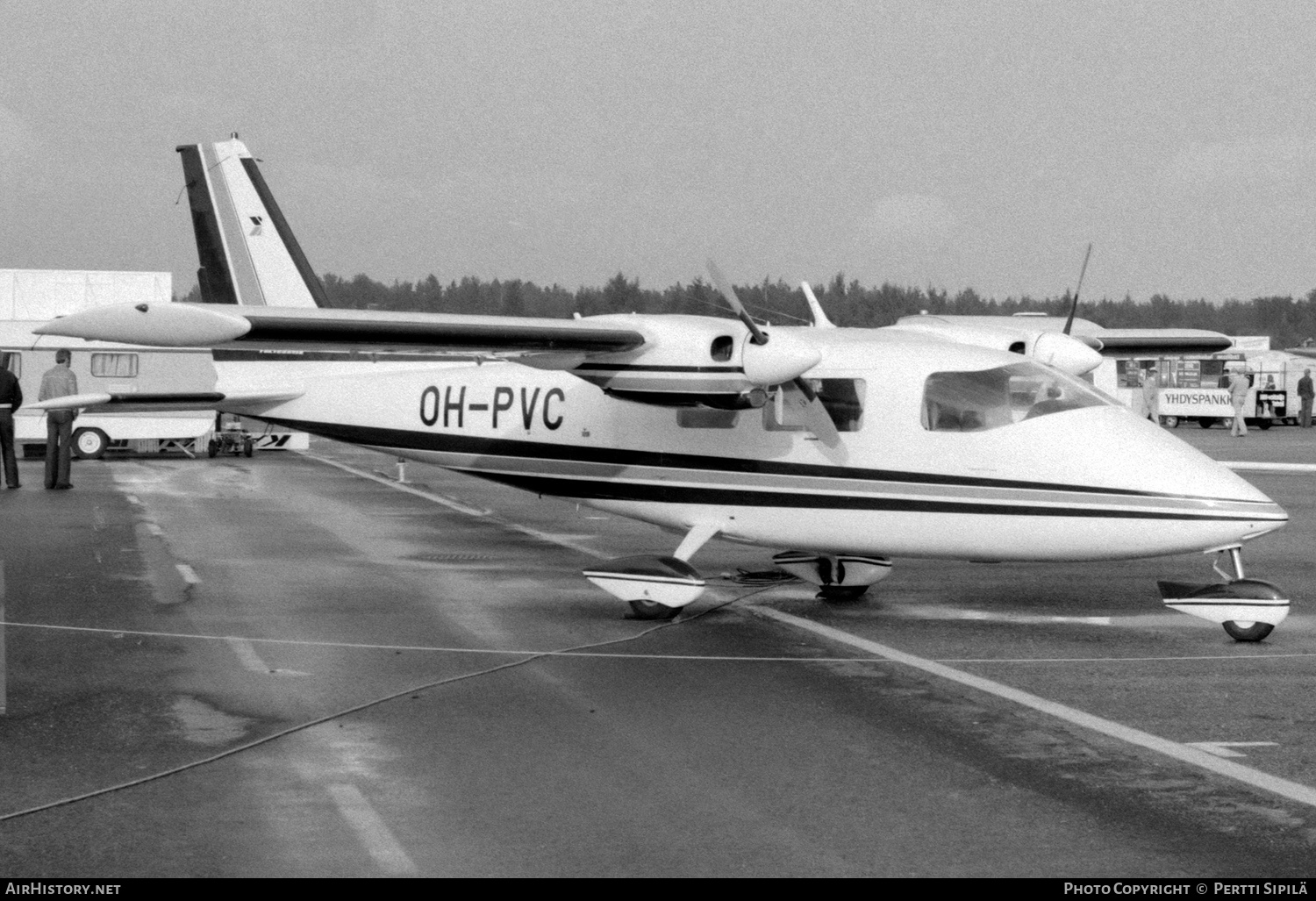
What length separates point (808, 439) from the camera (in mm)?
13039

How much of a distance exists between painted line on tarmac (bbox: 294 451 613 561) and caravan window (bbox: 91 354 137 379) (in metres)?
4.75

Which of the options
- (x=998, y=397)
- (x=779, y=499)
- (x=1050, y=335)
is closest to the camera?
(x=998, y=397)

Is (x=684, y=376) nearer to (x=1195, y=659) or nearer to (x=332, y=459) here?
(x=1195, y=659)

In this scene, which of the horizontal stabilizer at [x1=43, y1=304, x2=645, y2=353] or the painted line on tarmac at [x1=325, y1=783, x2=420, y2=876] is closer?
the painted line on tarmac at [x1=325, y1=783, x2=420, y2=876]

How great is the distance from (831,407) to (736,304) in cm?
127

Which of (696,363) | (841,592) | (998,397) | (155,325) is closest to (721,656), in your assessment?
(696,363)

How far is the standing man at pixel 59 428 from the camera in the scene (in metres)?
25.5

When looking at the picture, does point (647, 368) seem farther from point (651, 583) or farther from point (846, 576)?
point (846, 576)

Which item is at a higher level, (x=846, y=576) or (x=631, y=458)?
(x=631, y=458)

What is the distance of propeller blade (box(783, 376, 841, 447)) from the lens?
1288 cm

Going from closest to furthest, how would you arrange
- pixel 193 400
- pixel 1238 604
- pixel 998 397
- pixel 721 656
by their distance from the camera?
pixel 721 656
pixel 1238 604
pixel 998 397
pixel 193 400

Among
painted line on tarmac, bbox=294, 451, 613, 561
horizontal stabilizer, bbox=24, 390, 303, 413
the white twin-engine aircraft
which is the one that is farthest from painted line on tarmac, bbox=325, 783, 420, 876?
horizontal stabilizer, bbox=24, 390, 303, 413

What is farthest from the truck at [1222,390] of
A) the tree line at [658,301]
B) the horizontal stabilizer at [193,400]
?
the horizontal stabilizer at [193,400]

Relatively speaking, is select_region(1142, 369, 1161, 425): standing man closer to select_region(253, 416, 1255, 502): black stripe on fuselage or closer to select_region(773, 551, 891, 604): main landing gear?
select_region(773, 551, 891, 604): main landing gear
